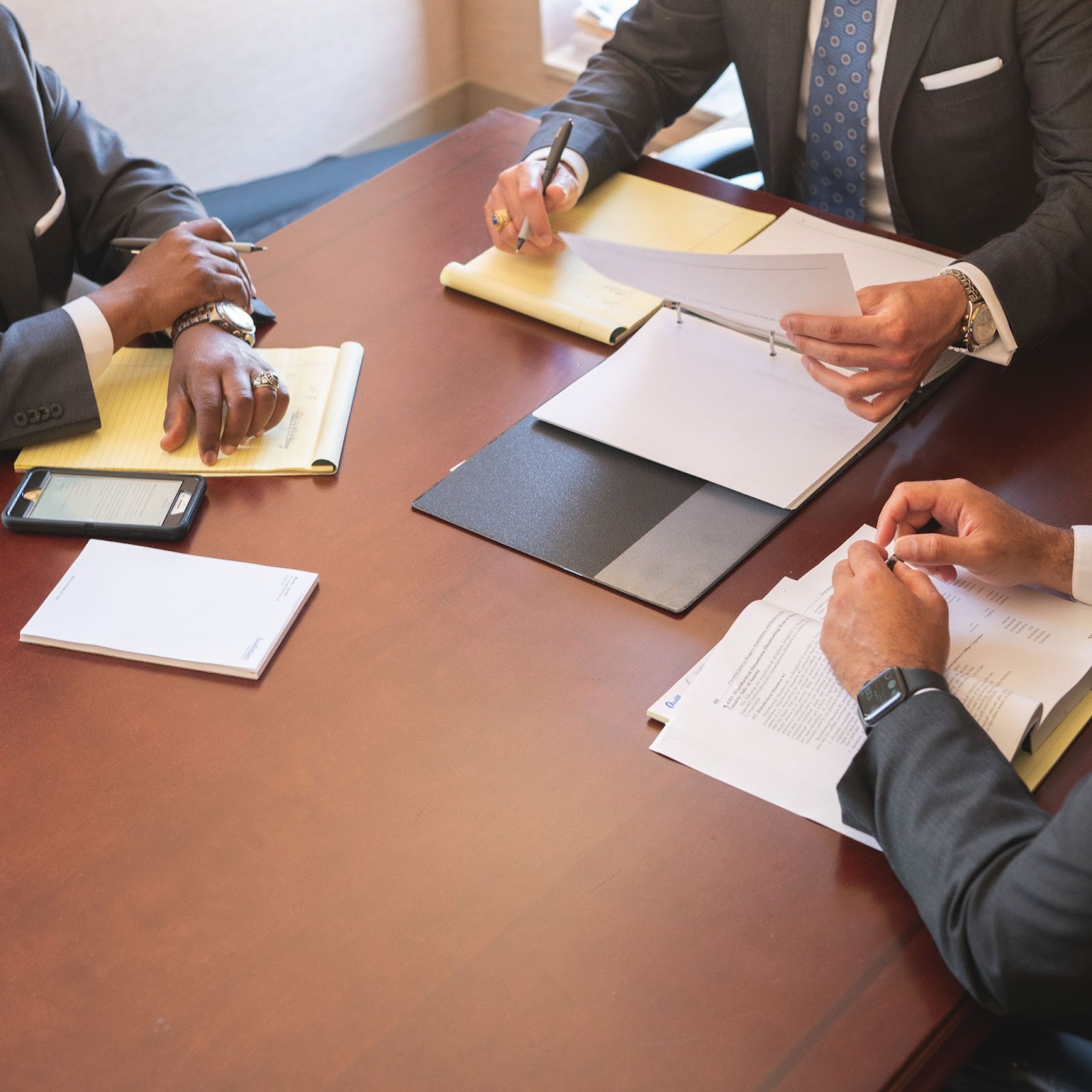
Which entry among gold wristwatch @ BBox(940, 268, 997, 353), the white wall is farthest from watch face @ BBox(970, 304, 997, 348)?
the white wall

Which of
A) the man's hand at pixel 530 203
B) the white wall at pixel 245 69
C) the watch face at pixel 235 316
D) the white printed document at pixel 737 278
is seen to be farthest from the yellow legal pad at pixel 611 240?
the white wall at pixel 245 69

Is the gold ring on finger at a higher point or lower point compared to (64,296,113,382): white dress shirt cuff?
lower

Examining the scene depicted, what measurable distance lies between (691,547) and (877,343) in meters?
0.32

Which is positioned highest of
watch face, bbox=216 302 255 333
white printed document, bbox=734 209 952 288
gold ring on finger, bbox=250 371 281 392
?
white printed document, bbox=734 209 952 288

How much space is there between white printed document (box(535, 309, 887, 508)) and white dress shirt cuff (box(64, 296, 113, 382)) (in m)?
0.56

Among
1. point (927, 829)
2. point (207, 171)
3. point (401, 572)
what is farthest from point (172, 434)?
point (207, 171)

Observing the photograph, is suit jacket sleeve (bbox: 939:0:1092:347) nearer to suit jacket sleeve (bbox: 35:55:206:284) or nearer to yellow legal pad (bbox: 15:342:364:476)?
yellow legal pad (bbox: 15:342:364:476)

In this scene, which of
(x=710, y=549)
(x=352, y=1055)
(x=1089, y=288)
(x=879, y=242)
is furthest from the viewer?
(x=879, y=242)

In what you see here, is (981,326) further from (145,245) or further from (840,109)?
(145,245)

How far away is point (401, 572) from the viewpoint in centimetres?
123

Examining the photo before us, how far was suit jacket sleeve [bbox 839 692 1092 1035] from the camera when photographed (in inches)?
32.3

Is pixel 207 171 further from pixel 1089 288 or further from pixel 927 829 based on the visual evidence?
pixel 927 829

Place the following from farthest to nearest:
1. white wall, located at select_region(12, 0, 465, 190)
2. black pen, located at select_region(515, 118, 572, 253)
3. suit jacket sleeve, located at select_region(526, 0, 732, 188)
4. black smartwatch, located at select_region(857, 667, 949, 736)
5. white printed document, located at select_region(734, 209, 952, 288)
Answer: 1. white wall, located at select_region(12, 0, 465, 190)
2. suit jacket sleeve, located at select_region(526, 0, 732, 188)
3. black pen, located at select_region(515, 118, 572, 253)
4. white printed document, located at select_region(734, 209, 952, 288)
5. black smartwatch, located at select_region(857, 667, 949, 736)

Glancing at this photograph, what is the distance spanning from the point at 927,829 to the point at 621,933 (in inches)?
9.6
